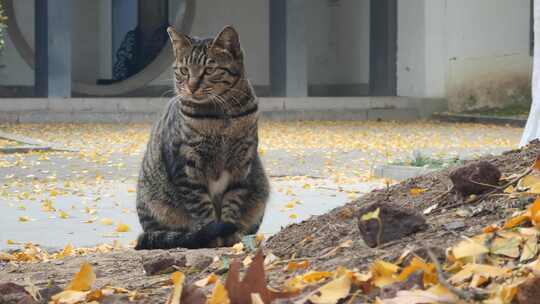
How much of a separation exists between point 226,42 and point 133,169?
661 centimetres

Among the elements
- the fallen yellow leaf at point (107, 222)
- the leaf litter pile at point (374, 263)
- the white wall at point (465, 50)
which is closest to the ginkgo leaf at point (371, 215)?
the leaf litter pile at point (374, 263)

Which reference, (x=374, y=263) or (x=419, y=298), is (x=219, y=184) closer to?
(x=374, y=263)

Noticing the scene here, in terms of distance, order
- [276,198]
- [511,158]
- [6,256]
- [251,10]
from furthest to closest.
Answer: [251,10] < [276,198] < [6,256] < [511,158]

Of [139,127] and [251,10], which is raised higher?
[251,10]

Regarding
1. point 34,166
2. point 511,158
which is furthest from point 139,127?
point 511,158

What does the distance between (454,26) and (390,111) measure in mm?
2100

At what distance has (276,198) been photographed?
376 inches

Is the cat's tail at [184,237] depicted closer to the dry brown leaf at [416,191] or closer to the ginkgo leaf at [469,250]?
the dry brown leaf at [416,191]

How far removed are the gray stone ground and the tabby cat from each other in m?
0.91

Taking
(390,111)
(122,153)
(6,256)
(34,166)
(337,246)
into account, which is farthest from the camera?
(390,111)

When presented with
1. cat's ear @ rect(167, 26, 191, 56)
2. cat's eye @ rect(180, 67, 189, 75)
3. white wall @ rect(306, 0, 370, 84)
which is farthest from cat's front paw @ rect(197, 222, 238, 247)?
white wall @ rect(306, 0, 370, 84)

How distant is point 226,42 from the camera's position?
603cm

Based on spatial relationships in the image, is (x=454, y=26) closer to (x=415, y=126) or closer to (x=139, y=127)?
(x=415, y=126)

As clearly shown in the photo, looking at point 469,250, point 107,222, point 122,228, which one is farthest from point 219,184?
point 469,250
